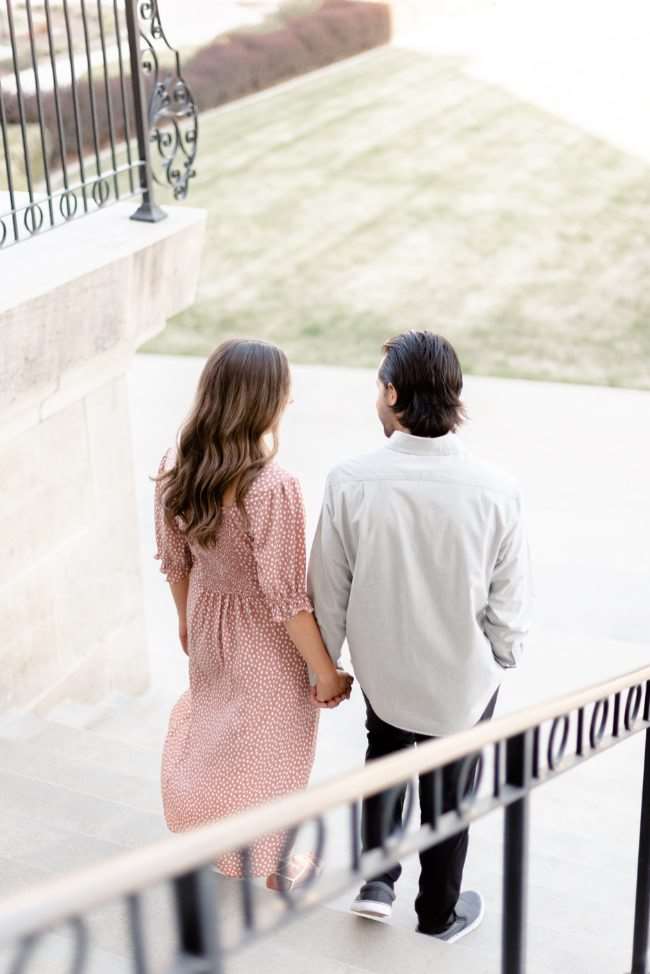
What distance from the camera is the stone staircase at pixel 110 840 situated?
7.72 feet

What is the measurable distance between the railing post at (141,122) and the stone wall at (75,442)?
70 mm

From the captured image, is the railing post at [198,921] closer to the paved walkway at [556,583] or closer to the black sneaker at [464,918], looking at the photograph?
the paved walkway at [556,583]

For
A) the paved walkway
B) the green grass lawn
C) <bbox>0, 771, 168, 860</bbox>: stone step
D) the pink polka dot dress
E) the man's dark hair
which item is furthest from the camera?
the green grass lawn

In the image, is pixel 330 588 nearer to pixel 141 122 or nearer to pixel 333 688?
pixel 333 688

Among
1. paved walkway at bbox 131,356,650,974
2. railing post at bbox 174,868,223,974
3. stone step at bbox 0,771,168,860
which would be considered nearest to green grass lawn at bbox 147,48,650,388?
paved walkway at bbox 131,356,650,974

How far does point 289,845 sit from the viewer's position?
1.47 metres

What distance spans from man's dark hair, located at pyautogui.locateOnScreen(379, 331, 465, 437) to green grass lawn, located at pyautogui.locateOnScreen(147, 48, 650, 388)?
990cm

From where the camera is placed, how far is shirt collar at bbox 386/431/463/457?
7.62 ft

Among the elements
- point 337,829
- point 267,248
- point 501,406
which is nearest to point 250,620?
point 337,829

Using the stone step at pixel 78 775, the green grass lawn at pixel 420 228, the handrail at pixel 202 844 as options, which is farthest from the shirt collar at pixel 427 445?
the green grass lawn at pixel 420 228

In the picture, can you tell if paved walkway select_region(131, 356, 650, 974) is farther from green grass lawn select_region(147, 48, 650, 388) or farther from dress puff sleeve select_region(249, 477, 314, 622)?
green grass lawn select_region(147, 48, 650, 388)

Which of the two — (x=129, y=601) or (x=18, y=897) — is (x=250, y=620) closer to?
(x=18, y=897)

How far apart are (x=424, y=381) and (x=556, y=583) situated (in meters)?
3.96

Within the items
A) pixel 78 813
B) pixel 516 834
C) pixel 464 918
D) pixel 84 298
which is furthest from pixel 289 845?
pixel 84 298
